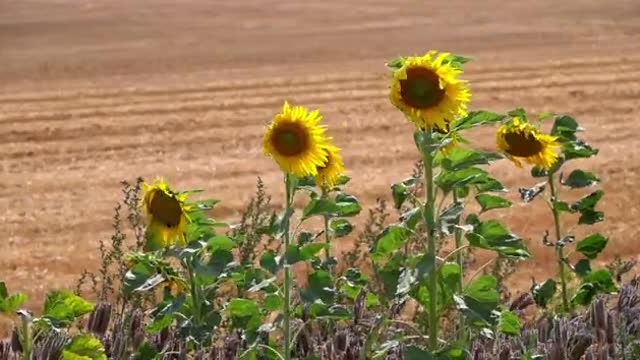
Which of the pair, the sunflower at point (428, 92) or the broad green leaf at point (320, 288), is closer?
the sunflower at point (428, 92)

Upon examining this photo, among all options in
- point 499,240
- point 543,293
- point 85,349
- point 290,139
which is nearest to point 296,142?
point 290,139

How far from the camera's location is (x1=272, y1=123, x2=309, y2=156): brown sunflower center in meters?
3.05

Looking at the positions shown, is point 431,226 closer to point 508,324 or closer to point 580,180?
point 508,324

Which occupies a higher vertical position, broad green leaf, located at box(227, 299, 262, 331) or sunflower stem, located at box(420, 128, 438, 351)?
sunflower stem, located at box(420, 128, 438, 351)

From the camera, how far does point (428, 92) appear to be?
9.39 feet

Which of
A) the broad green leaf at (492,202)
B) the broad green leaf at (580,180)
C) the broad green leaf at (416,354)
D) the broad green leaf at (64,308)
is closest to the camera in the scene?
the broad green leaf at (64,308)

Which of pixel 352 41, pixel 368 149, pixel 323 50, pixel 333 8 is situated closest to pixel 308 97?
pixel 368 149

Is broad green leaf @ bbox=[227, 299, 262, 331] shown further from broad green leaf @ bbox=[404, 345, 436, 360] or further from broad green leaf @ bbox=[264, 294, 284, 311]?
broad green leaf @ bbox=[404, 345, 436, 360]

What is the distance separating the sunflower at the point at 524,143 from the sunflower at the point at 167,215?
41.5 inches

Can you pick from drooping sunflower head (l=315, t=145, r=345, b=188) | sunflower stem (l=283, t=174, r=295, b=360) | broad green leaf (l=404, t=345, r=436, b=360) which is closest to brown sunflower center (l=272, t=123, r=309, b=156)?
sunflower stem (l=283, t=174, r=295, b=360)

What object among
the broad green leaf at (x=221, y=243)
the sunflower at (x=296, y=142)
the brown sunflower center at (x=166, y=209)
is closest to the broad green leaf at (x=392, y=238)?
the sunflower at (x=296, y=142)

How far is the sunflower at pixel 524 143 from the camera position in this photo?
3.67 meters

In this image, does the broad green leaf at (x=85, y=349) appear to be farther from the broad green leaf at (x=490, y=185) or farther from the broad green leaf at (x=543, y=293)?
the broad green leaf at (x=543, y=293)

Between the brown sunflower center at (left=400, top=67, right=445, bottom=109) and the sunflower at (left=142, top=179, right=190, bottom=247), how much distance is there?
586mm
